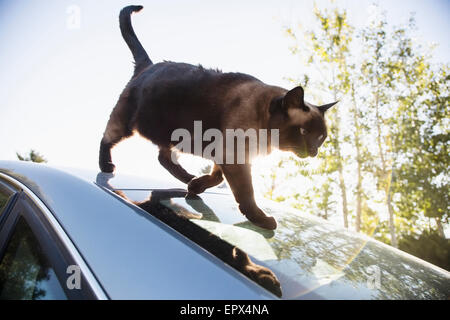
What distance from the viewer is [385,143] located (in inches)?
418

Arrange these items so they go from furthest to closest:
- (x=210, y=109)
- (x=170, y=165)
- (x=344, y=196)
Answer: (x=344, y=196)
(x=170, y=165)
(x=210, y=109)

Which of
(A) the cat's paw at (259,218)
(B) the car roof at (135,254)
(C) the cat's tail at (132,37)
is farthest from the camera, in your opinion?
(C) the cat's tail at (132,37)

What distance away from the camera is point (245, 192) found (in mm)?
1477

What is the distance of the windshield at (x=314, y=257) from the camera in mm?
759

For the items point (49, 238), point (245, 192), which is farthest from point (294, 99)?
point (49, 238)

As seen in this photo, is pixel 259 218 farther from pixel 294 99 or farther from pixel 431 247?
pixel 431 247

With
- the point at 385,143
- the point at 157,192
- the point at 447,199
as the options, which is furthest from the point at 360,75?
the point at 157,192

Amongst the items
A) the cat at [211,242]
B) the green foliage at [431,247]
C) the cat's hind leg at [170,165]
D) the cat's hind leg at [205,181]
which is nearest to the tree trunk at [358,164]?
the green foliage at [431,247]

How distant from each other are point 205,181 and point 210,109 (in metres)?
0.51

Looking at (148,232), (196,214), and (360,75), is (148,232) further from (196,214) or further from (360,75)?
(360,75)

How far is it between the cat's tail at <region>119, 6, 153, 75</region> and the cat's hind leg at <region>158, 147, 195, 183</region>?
920mm

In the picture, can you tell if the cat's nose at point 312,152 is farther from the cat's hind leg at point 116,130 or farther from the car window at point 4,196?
the car window at point 4,196
